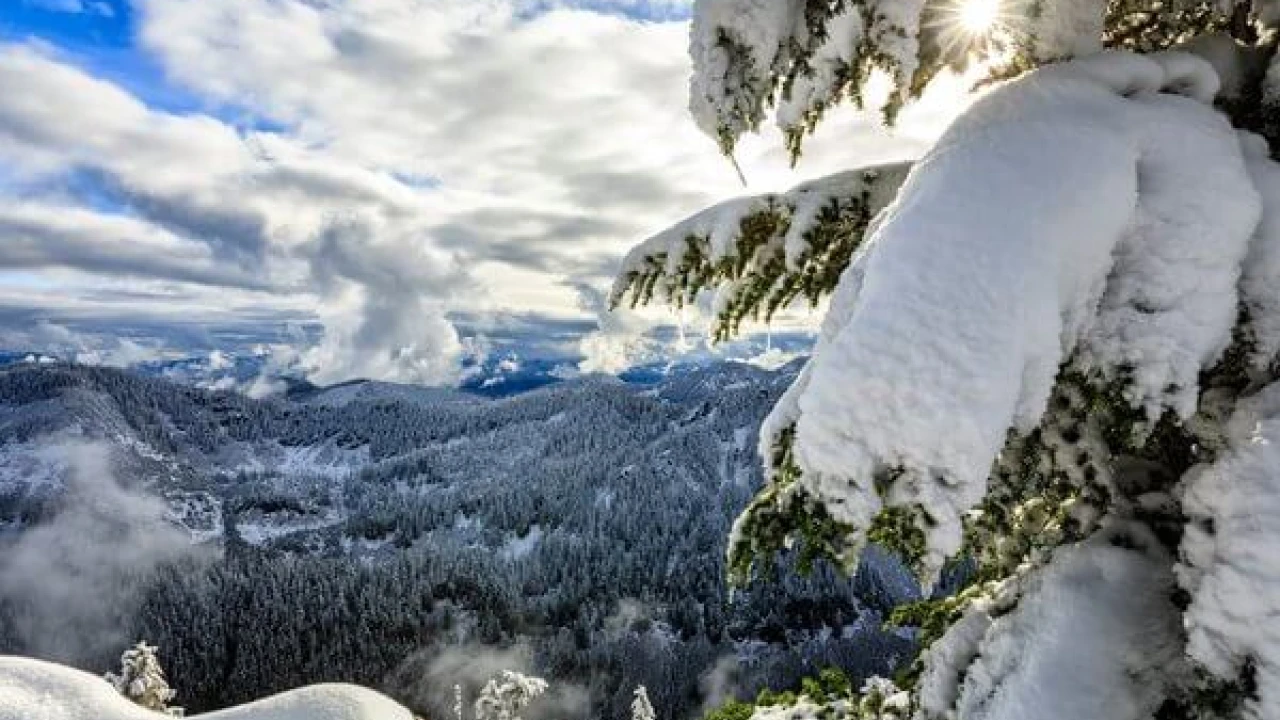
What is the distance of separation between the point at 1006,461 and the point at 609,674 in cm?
15908

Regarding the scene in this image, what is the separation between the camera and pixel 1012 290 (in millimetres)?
2621

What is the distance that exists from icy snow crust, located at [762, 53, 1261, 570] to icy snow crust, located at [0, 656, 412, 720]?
28.9 ft

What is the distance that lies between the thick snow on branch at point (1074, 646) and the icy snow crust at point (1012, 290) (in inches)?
48.4

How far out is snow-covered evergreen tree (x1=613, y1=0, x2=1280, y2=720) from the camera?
2.46 metres

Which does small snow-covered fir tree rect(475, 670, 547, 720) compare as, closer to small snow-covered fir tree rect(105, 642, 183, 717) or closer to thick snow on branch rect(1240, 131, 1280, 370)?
small snow-covered fir tree rect(105, 642, 183, 717)

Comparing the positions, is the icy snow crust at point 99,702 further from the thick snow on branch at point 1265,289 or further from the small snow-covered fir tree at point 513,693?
the small snow-covered fir tree at point 513,693

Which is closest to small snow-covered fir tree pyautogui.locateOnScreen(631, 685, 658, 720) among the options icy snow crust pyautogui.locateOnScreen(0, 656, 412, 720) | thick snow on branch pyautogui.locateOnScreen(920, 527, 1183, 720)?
icy snow crust pyautogui.locateOnScreen(0, 656, 412, 720)

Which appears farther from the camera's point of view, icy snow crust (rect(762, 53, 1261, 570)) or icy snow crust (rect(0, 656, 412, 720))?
icy snow crust (rect(0, 656, 412, 720))

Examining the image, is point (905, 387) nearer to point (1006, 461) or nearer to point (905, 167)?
point (1006, 461)

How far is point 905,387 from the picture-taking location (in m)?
2.38

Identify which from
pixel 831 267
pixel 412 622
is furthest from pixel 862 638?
pixel 831 267

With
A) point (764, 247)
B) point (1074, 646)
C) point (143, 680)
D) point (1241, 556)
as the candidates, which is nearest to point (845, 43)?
point (764, 247)

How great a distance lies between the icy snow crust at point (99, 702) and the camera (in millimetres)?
9242

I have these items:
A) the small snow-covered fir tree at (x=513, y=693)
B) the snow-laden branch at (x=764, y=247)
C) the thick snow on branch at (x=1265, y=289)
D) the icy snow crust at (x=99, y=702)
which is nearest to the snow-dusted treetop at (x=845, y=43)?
the snow-laden branch at (x=764, y=247)
